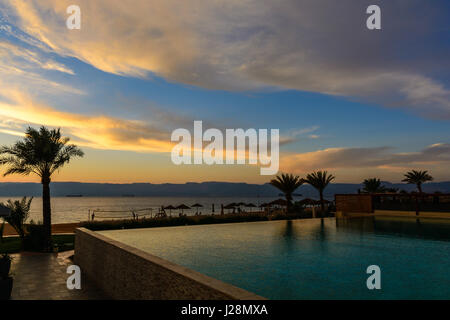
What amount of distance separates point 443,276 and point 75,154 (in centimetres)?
1936

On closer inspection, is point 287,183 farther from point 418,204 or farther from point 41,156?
point 41,156

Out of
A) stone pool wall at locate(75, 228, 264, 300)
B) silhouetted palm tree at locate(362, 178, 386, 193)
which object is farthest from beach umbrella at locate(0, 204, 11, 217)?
silhouetted palm tree at locate(362, 178, 386, 193)

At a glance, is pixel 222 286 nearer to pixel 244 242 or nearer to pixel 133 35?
pixel 244 242

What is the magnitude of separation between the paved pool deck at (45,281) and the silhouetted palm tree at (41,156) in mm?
3776

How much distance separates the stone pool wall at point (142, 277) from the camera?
16.7 ft

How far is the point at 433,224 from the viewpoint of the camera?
26016mm

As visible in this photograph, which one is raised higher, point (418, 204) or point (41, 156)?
point (41, 156)

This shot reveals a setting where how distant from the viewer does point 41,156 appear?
1831cm

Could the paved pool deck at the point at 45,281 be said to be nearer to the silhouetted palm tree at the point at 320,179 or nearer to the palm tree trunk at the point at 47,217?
the palm tree trunk at the point at 47,217

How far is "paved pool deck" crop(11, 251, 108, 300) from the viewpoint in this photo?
351 inches

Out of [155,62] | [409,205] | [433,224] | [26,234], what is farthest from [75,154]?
[409,205]

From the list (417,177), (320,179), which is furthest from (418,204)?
(417,177)

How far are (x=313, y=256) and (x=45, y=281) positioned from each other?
1080 centimetres

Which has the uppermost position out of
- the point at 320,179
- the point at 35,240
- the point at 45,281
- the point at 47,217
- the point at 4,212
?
the point at 320,179
